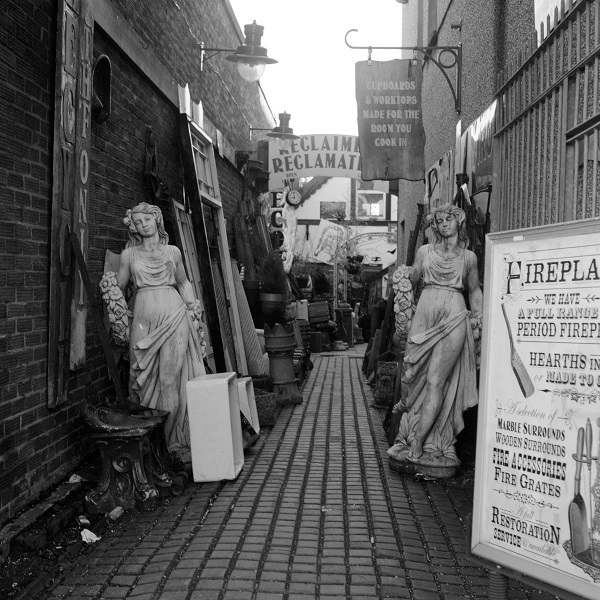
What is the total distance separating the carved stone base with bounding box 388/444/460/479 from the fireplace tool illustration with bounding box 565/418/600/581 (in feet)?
11.1

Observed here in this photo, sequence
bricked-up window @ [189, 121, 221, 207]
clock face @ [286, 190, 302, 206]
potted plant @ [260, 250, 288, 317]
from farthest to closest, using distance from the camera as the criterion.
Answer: clock face @ [286, 190, 302, 206] → potted plant @ [260, 250, 288, 317] → bricked-up window @ [189, 121, 221, 207]

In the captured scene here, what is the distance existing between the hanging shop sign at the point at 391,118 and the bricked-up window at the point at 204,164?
1.91 meters

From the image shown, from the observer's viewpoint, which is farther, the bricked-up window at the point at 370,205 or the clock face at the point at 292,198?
the bricked-up window at the point at 370,205

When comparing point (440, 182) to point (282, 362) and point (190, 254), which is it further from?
point (190, 254)

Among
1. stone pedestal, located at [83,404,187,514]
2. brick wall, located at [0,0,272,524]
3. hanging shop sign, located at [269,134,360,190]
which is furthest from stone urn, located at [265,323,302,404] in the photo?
hanging shop sign, located at [269,134,360,190]

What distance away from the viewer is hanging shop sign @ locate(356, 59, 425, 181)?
964 centimetres

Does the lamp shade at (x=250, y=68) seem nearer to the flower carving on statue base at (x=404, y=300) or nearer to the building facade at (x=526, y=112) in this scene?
the building facade at (x=526, y=112)

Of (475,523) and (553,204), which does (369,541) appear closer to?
(475,523)

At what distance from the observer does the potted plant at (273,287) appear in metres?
12.6

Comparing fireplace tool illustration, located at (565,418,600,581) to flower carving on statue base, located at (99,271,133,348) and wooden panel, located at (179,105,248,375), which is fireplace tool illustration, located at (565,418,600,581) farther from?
wooden panel, located at (179,105,248,375)

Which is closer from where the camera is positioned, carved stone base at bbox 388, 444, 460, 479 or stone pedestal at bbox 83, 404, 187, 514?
stone pedestal at bbox 83, 404, 187, 514

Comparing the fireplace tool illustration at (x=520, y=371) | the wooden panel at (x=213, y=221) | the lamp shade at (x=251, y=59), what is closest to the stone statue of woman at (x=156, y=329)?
the wooden panel at (x=213, y=221)

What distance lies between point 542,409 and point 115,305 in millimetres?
3728

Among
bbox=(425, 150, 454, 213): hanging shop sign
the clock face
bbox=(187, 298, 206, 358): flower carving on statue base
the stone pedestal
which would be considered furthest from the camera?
the clock face
